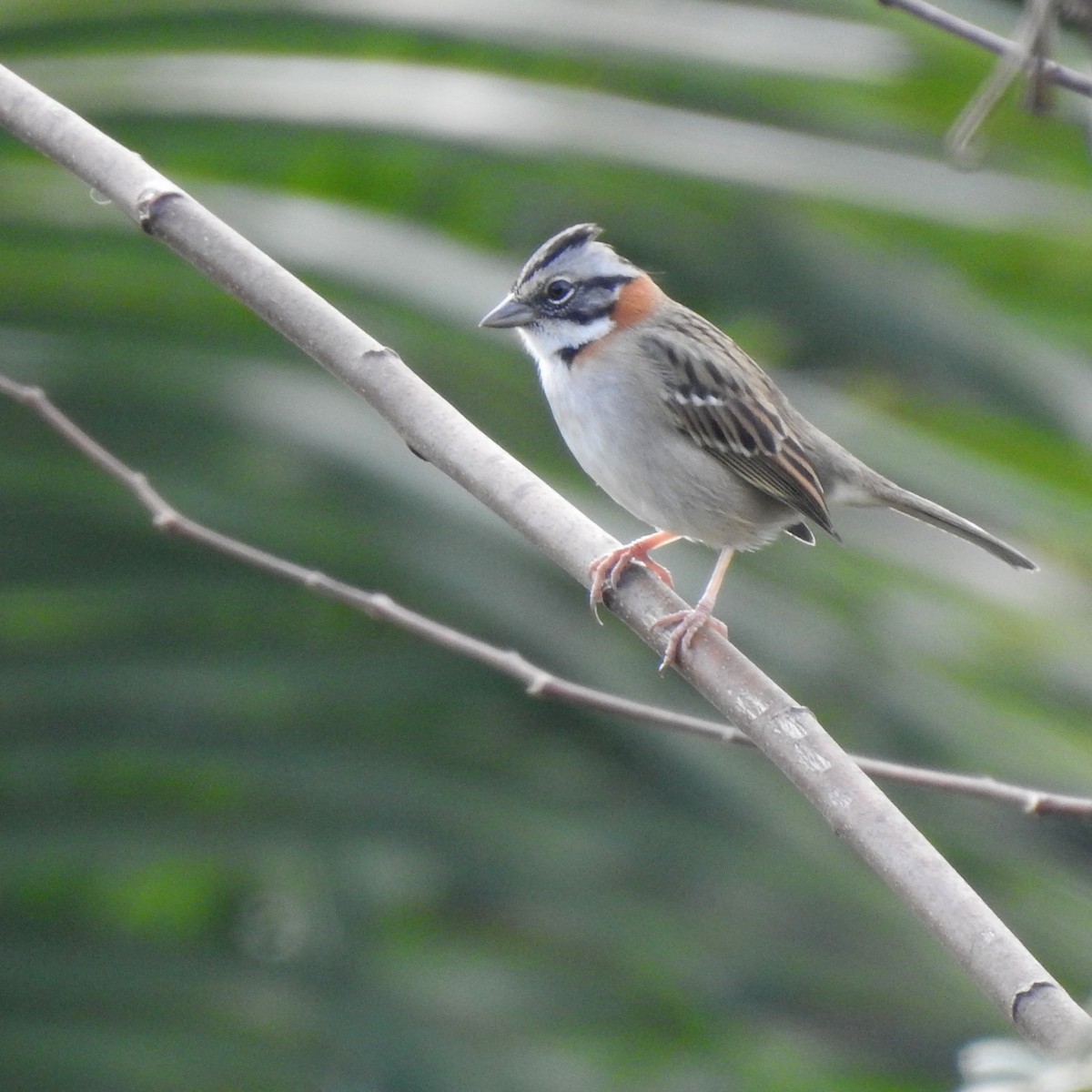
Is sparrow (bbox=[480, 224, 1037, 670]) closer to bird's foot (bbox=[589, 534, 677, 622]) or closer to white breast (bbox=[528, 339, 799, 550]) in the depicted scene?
white breast (bbox=[528, 339, 799, 550])

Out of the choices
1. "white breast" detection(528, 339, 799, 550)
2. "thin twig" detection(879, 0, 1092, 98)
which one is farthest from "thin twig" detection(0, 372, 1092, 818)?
"white breast" detection(528, 339, 799, 550)

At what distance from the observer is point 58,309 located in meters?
3.28

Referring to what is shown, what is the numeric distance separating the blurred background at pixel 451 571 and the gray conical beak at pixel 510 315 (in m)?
0.08

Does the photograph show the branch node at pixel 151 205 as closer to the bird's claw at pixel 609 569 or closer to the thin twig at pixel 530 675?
the thin twig at pixel 530 675

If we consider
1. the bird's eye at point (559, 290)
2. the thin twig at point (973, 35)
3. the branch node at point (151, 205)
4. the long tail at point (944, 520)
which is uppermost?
the bird's eye at point (559, 290)

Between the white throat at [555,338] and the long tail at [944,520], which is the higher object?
the white throat at [555,338]

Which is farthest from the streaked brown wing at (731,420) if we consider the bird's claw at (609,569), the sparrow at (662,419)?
the bird's claw at (609,569)

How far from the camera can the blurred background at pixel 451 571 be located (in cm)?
326

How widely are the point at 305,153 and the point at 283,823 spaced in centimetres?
143

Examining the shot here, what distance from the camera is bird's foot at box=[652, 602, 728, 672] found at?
2.34 metres

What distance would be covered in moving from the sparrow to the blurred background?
0.37 ft

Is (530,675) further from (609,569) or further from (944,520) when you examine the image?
(944,520)

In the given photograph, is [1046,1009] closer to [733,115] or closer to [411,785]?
[411,785]

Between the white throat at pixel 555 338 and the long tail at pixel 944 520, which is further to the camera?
the long tail at pixel 944 520
